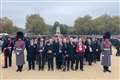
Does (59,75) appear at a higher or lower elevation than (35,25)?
lower

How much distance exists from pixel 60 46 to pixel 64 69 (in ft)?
3.93

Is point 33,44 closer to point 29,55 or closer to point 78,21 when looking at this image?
point 29,55

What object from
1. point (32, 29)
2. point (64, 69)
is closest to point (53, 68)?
point (64, 69)

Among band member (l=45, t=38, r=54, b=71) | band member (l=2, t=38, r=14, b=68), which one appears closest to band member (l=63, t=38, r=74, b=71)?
band member (l=45, t=38, r=54, b=71)

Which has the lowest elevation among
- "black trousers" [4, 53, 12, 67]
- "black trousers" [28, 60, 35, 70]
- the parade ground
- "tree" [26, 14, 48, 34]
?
the parade ground

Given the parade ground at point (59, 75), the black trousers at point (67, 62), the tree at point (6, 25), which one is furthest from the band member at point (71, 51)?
the tree at point (6, 25)

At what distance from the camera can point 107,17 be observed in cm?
9206

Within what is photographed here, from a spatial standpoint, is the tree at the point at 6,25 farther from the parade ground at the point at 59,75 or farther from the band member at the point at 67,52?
the parade ground at the point at 59,75

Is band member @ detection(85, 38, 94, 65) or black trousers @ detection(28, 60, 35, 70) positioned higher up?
band member @ detection(85, 38, 94, 65)

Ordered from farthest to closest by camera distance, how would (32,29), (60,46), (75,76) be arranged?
(32,29) → (60,46) → (75,76)

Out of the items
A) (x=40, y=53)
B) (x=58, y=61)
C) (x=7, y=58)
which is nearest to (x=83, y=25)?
(x=7, y=58)

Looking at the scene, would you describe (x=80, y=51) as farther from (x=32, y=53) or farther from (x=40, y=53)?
(x=32, y=53)

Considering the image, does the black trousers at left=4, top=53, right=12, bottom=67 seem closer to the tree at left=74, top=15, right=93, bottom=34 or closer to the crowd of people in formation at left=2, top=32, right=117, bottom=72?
the crowd of people in formation at left=2, top=32, right=117, bottom=72

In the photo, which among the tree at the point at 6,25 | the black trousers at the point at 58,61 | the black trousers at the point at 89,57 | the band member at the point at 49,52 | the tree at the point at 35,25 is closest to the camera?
the band member at the point at 49,52
